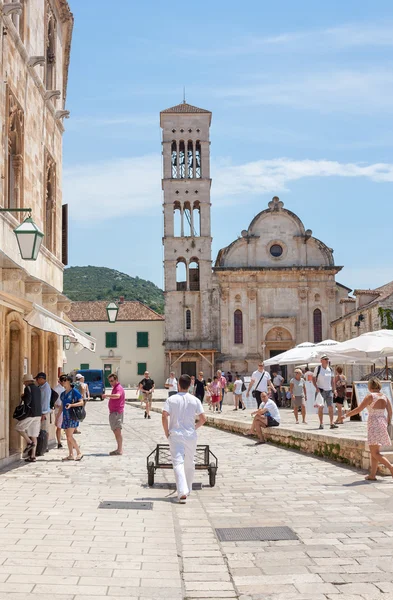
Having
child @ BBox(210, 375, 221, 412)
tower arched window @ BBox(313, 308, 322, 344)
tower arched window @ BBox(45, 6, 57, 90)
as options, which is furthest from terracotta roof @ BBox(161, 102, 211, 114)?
tower arched window @ BBox(45, 6, 57, 90)

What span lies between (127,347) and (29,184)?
46.8m

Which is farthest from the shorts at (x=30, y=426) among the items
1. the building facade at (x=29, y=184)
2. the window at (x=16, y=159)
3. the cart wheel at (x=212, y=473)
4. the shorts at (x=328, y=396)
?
the shorts at (x=328, y=396)

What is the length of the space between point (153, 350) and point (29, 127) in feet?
154

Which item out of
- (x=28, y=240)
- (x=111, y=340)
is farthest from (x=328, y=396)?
(x=111, y=340)

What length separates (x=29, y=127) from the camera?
550 inches

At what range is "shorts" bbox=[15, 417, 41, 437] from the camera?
39.7 feet

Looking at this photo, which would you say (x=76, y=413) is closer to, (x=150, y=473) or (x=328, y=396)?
(x=150, y=473)

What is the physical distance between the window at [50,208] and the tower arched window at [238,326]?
1433 inches

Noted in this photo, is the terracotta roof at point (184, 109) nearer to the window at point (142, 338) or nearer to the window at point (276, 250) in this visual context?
the window at point (276, 250)

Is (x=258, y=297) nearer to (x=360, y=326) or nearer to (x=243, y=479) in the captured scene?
(x=360, y=326)

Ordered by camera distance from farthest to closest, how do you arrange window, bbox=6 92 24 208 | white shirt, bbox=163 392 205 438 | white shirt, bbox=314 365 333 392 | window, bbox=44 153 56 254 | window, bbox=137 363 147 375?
1. window, bbox=137 363 147 375
2. window, bbox=44 153 56 254
3. white shirt, bbox=314 365 333 392
4. window, bbox=6 92 24 208
5. white shirt, bbox=163 392 205 438

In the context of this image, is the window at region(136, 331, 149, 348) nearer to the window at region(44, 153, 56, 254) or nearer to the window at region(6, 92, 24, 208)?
the window at region(44, 153, 56, 254)

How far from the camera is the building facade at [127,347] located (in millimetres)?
60128

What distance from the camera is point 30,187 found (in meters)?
14.1
